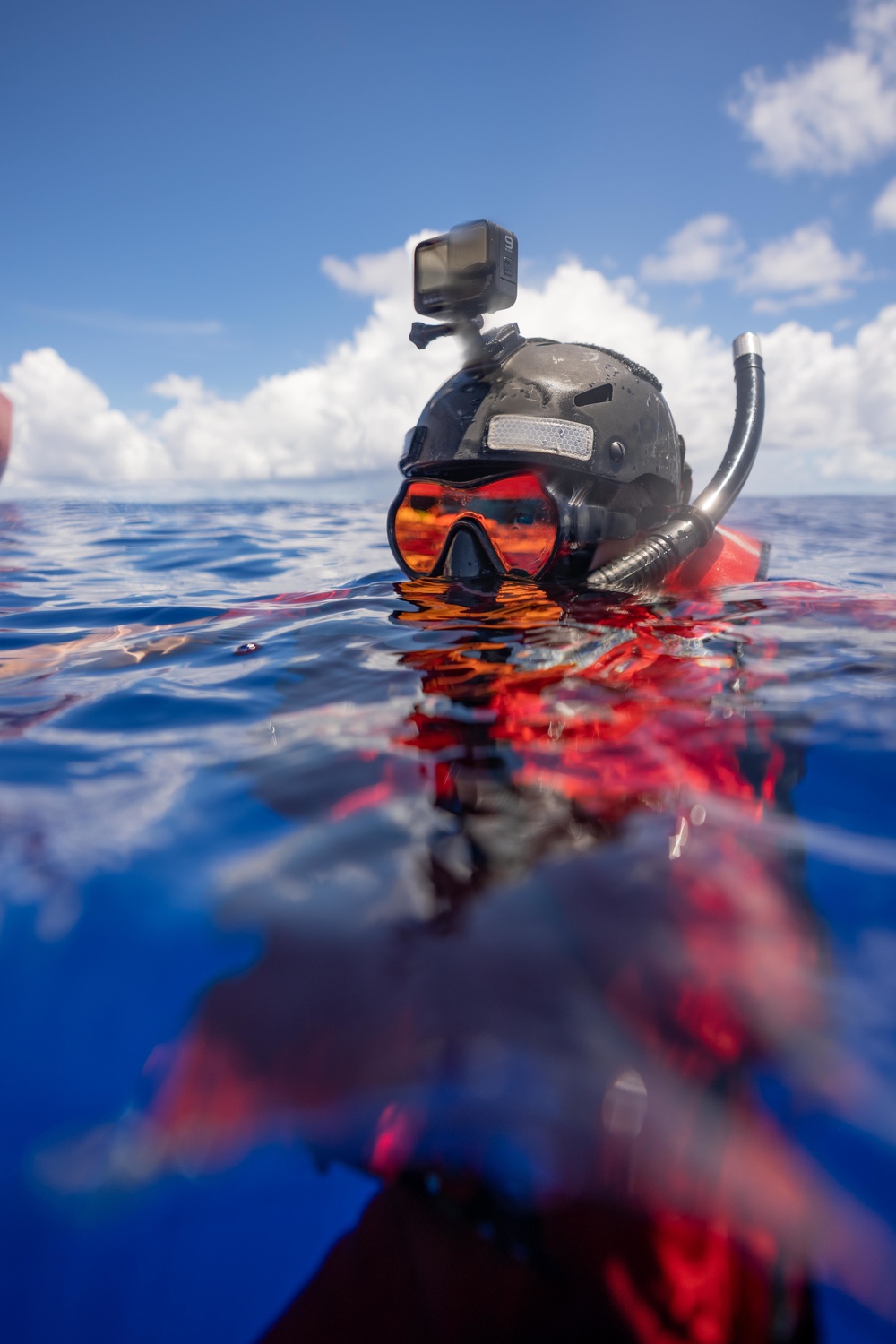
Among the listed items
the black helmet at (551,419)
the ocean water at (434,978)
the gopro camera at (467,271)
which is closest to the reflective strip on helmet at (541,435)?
the black helmet at (551,419)

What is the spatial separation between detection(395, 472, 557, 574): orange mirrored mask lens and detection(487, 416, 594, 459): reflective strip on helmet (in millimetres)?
121

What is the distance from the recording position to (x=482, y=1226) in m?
0.60

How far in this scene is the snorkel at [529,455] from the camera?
2.59 m

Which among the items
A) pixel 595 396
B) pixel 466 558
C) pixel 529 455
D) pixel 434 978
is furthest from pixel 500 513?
pixel 434 978

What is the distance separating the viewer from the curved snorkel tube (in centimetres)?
245

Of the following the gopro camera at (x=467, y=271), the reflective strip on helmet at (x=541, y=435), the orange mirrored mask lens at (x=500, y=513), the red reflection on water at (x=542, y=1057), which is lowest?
the red reflection on water at (x=542, y=1057)

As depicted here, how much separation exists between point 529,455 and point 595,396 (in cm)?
48

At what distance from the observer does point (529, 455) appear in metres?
2.58

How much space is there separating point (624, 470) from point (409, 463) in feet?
3.11

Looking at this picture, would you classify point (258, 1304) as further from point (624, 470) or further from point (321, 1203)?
point (624, 470)

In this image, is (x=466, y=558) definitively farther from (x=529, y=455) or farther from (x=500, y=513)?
(x=529, y=455)

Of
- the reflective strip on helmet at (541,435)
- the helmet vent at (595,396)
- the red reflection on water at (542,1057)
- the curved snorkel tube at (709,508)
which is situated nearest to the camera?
the red reflection on water at (542,1057)

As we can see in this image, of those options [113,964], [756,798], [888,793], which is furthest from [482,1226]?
[888,793]

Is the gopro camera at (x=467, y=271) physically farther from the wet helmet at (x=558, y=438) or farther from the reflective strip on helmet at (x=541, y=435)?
the reflective strip on helmet at (x=541, y=435)
